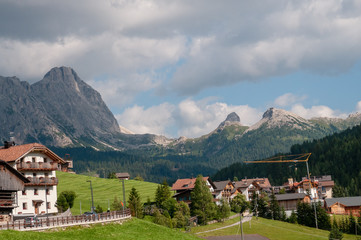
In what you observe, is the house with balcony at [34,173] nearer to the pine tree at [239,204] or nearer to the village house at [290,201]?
the pine tree at [239,204]

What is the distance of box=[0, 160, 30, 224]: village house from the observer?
2874 inches

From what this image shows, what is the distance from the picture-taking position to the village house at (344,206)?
543 feet

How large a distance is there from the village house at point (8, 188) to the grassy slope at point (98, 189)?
52077 mm

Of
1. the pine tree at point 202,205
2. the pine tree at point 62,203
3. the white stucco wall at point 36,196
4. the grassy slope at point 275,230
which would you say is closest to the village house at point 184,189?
the pine tree at point 202,205

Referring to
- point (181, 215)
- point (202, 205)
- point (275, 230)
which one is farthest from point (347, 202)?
point (181, 215)

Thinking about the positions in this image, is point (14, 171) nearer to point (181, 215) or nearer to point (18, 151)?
point (18, 151)

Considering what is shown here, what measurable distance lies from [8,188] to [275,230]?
77.1 metres

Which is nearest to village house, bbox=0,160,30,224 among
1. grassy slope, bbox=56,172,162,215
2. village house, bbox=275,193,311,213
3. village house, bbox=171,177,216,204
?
grassy slope, bbox=56,172,162,215

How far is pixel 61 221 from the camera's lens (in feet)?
192

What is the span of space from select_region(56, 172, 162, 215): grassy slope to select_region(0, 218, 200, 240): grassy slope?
61.7m

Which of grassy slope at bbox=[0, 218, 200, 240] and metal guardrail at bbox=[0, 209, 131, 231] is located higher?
metal guardrail at bbox=[0, 209, 131, 231]

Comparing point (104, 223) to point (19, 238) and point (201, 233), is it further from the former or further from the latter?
point (201, 233)

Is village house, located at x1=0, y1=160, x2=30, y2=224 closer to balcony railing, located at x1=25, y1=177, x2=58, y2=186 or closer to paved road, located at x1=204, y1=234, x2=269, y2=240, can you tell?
balcony railing, located at x1=25, y1=177, x2=58, y2=186

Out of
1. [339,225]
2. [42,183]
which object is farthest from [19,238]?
[339,225]
